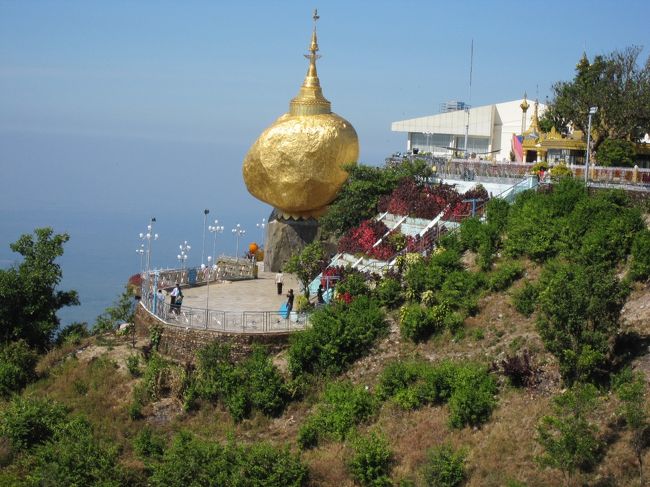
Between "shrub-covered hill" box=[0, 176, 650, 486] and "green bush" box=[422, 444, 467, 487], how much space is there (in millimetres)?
35

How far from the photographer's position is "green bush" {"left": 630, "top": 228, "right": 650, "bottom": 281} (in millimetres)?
22156

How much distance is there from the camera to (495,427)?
64.0ft

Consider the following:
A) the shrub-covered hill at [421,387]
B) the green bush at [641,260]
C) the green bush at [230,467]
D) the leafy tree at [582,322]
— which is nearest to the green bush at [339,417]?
the shrub-covered hill at [421,387]

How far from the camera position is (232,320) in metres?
25.1

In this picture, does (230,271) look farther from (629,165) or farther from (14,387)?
(629,165)

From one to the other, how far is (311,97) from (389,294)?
415 inches

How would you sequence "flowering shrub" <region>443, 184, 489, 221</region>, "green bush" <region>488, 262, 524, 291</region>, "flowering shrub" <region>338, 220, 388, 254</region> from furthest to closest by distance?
1. "flowering shrub" <region>338, 220, 388, 254</region>
2. "flowering shrub" <region>443, 184, 489, 221</region>
3. "green bush" <region>488, 262, 524, 291</region>

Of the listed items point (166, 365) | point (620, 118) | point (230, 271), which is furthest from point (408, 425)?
point (620, 118)

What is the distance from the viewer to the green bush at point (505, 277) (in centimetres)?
2381

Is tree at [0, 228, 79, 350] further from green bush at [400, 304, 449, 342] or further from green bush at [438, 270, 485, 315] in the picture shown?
green bush at [438, 270, 485, 315]

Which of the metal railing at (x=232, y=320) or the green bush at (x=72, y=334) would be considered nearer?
the metal railing at (x=232, y=320)

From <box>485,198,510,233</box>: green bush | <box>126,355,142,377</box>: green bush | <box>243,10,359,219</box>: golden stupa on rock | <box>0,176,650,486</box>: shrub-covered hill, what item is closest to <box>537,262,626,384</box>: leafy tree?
<box>0,176,650,486</box>: shrub-covered hill

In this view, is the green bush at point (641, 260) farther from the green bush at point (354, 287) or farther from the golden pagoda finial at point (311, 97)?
the golden pagoda finial at point (311, 97)

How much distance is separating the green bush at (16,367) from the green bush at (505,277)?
11.3 metres
